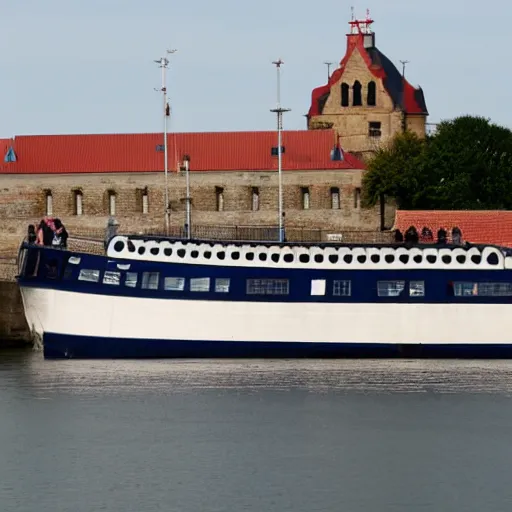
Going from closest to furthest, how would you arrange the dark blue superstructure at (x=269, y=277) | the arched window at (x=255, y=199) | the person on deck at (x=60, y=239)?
the dark blue superstructure at (x=269, y=277) < the person on deck at (x=60, y=239) < the arched window at (x=255, y=199)

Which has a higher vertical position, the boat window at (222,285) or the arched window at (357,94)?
the arched window at (357,94)

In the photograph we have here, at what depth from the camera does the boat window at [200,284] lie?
5212cm

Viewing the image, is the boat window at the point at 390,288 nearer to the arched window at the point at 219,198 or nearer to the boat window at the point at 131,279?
the boat window at the point at 131,279

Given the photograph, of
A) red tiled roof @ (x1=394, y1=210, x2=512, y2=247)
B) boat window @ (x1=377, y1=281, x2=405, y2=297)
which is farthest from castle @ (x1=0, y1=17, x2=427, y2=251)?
boat window @ (x1=377, y1=281, x2=405, y2=297)

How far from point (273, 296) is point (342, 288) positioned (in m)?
1.74

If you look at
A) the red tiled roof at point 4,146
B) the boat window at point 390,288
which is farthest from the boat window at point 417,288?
the red tiled roof at point 4,146

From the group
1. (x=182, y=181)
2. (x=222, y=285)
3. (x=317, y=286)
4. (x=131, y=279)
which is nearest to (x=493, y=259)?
(x=317, y=286)

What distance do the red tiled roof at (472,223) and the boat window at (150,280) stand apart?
2207 centimetres

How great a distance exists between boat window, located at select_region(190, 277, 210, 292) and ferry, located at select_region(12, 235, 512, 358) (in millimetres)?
25

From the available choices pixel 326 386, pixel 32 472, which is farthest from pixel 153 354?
pixel 32 472

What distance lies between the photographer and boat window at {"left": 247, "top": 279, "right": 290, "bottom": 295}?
52156 millimetres

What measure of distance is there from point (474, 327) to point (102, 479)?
54.7ft

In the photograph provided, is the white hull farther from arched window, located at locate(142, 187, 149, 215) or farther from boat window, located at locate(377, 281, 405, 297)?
arched window, located at locate(142, 187, 149, 215)

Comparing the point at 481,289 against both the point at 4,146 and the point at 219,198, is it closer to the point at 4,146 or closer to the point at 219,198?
the point at 219,198
